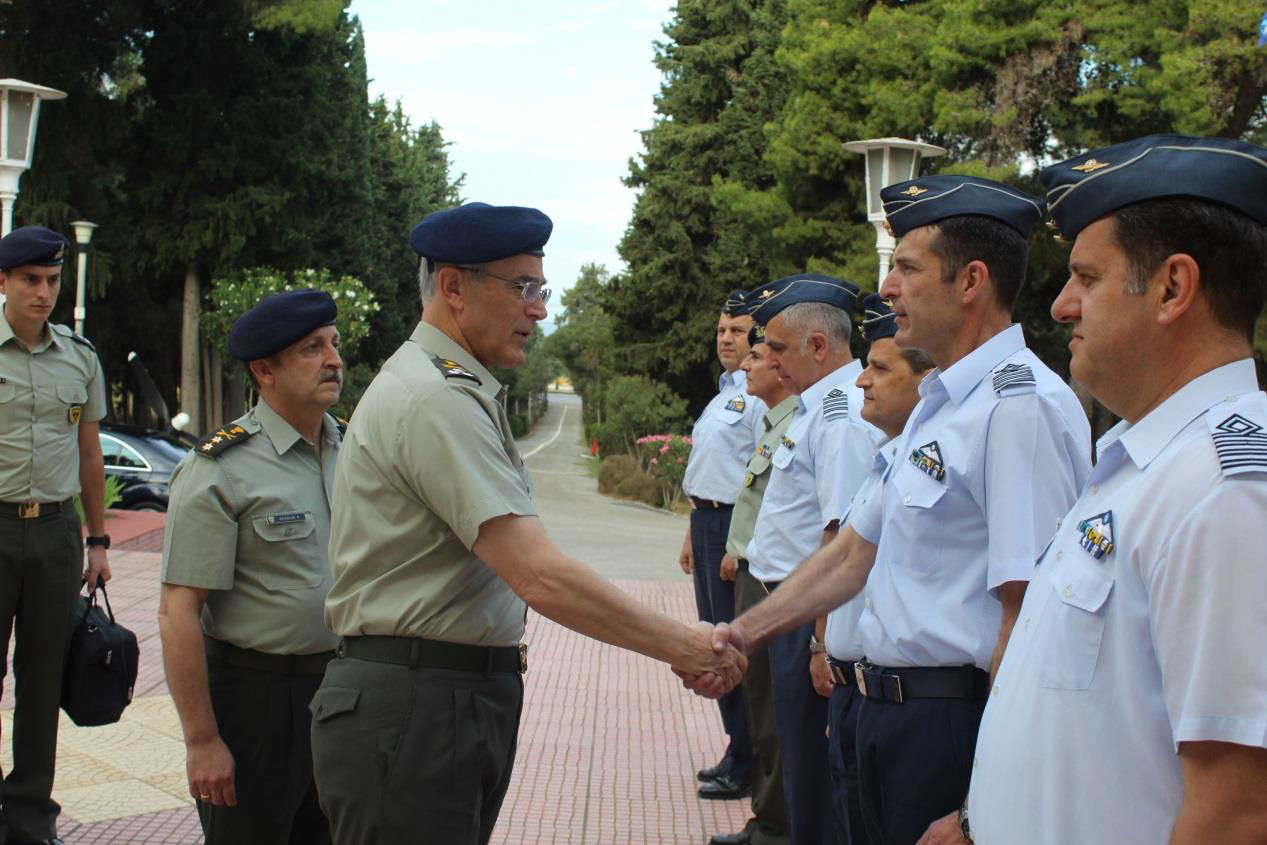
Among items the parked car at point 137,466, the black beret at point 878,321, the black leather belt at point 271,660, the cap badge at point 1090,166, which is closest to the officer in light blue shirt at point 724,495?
the black beret at point 878,321

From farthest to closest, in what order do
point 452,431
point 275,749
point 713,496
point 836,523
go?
point 713,496 → point 836,523 → point 275,749 → point 452,431

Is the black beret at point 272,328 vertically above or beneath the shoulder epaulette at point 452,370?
above

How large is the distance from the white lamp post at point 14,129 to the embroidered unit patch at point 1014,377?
10511mm

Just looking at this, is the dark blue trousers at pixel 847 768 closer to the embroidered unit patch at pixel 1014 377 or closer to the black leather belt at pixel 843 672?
the black leather belt at pixel 843 672

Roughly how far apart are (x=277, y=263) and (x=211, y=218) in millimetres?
2303

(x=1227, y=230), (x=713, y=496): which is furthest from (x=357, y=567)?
(x=713, y=496)

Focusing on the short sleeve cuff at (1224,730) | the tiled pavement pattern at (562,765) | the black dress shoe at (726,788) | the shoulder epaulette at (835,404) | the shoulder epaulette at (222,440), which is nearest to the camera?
the short sleeve cuff at (1224,730)

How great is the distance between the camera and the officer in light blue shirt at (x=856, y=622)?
3.34 meters

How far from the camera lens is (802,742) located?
14.8ft

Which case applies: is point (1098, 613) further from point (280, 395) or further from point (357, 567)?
point (280, 395)

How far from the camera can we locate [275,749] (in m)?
3.56

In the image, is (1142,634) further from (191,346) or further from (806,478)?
(191,346)

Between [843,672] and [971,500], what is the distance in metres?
0.75

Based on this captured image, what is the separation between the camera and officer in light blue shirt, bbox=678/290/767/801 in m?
6.16
